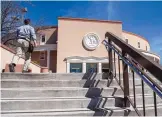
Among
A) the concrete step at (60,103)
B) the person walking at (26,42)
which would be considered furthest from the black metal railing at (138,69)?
the person walking at (26,42)

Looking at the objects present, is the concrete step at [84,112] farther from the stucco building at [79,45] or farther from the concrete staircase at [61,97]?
the stucco building at [79,45]

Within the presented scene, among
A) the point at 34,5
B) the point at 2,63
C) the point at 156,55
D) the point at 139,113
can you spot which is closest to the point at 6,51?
the point at 2,63

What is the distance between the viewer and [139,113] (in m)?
3.04

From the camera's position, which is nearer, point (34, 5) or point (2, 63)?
point (2, 63)

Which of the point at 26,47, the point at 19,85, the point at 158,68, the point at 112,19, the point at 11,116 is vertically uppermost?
the point at 112,19

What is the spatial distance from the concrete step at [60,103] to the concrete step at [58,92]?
0.19m

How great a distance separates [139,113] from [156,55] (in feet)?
92.6

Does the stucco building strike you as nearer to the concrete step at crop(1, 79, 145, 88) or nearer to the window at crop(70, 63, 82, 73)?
the window at crop(70, 63, 82, 73)

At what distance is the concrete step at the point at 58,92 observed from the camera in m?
3.46

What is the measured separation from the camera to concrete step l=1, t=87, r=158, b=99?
3.46 m

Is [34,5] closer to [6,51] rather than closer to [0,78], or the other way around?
[6,51]

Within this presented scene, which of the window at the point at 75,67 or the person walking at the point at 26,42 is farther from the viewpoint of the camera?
the window at the point at 75,67

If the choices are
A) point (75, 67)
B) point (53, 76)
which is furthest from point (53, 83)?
point (75, 67)

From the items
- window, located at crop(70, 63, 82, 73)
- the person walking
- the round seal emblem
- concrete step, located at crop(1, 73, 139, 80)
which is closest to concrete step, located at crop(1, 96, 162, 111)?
concrete step, located at crop(1, 73, 139, 80)
